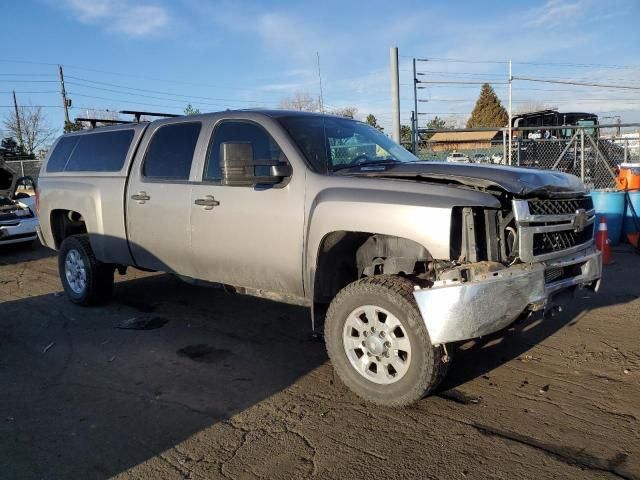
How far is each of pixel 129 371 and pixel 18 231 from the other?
7.69m

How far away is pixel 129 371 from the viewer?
4477 millimetres

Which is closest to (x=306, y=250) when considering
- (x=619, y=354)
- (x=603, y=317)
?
(x=619, y=354)

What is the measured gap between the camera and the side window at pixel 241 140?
14.7 ft

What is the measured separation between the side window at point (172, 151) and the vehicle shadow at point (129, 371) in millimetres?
1591

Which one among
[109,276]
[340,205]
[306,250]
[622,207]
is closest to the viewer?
[340,205]

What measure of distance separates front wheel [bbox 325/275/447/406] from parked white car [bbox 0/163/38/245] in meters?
8.66

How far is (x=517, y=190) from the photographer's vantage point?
3465mm

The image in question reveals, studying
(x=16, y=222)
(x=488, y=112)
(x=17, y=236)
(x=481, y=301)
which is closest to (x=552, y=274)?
(x=481, y=301)

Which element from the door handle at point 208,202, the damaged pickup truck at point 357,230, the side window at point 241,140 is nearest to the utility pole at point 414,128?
the damaged pickup truck at point 357,230

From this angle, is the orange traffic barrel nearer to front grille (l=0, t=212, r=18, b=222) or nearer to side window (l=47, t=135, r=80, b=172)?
side window (l=47, t=135, r=80, b=172)

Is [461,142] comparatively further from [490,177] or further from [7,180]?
[7,180]

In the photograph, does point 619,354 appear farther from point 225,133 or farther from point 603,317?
point 225,133

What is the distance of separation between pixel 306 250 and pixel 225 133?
1472mm

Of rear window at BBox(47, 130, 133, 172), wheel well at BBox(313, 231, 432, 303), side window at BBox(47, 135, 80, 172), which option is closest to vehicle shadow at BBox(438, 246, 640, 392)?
wheel well at BBox(313, 231, 432, 303)
